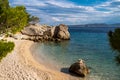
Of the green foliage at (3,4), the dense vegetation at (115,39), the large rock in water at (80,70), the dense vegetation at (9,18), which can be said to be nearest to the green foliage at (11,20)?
the dense vegetation at (9,18)

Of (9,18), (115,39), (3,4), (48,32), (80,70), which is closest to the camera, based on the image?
(115,39)

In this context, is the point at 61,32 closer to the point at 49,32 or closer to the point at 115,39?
the point at 49,32

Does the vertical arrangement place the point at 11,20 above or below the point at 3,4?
below

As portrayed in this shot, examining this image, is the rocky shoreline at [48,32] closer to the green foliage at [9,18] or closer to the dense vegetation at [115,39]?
the green foliage at [9,18]

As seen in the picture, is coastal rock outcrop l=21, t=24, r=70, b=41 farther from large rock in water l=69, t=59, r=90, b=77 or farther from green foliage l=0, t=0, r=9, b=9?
green foliage l=0, t=0, r=9, b=9

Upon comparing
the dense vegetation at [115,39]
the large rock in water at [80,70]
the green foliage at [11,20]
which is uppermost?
the green foliage at [11,20]

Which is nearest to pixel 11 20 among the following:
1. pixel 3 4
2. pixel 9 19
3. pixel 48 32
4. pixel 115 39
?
pixel 9 19

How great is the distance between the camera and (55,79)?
29047mm

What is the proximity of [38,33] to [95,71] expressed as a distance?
51.7 m

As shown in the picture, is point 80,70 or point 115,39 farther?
point 80,70

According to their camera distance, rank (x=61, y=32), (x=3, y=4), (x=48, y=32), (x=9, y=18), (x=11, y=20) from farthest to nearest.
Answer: (x=48, y=32) → (x=61, y=32) → (x=3, y=4) → (x=11, y=20) → (x=9, y=18)

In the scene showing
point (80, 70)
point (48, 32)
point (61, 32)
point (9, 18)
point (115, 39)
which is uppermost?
point (9, 18)

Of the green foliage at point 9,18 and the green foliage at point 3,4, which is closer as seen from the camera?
the green foliage at point 9,18

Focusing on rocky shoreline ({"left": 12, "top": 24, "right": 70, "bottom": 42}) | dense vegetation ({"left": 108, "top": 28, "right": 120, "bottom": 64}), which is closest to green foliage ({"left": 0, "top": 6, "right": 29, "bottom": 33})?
dense vegetation ({"left": 108, "top": 28, "right": 120, "bottom": 64})
